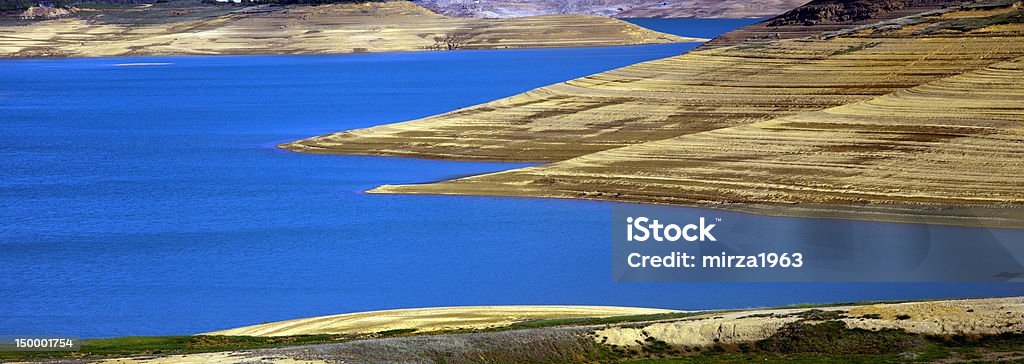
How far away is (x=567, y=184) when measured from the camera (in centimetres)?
5247

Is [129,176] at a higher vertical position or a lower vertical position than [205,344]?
lower

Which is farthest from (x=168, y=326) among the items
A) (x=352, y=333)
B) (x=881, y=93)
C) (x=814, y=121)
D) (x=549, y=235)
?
(x=881, y=93)

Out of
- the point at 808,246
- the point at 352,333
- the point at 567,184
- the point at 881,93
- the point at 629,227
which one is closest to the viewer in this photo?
the point at 352,333

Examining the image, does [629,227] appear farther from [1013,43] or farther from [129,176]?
[1013,43]

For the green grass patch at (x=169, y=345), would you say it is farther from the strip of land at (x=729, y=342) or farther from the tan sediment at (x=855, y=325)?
the tan sediment at (x=855, y=325)

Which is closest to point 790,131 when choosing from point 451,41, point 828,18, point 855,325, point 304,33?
point 855,325

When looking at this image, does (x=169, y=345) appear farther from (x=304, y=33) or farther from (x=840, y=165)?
(x=304, y=33)

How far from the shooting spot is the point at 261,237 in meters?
44.9

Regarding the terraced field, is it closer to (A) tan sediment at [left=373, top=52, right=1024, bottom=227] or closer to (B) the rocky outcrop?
(A) tan sediment at [left=373, top=52, right=1024, bottom=227]

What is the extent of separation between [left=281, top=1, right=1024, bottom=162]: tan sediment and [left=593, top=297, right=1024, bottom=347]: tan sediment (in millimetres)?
34934

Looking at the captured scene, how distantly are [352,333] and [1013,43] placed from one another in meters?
52.0

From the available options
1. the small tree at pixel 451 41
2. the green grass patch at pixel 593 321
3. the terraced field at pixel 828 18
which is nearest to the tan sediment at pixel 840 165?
the green grass patch at pixel 593 321

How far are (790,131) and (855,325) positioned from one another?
35853mm

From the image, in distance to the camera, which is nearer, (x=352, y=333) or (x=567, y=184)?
(x=352, y=333)
